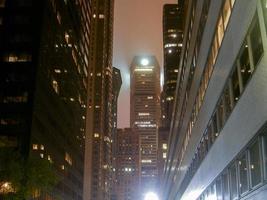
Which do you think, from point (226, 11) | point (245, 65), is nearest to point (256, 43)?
point (245, 65)

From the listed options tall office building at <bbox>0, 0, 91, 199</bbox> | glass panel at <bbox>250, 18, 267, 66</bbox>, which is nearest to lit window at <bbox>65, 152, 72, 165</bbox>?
tall office building at <bbox>0, 0, 91, 199</bbox>

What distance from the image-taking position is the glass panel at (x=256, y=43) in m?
15.0

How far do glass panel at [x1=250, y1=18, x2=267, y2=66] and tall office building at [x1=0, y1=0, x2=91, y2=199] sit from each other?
7845 centimetres

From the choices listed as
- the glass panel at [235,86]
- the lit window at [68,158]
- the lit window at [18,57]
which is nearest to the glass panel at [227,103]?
the glass panel at [235,86]

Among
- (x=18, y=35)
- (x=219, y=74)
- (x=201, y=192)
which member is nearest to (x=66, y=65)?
(x=18, y=35)

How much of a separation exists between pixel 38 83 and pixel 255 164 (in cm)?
8566

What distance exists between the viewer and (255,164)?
16406 millimetres

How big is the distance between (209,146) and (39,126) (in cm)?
7322

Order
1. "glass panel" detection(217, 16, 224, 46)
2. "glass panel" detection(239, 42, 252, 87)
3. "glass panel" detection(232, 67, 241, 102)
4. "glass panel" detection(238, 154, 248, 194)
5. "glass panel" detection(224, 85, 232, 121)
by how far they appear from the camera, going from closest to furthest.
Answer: "glass panel" detection(239, 42, 252, 87) < "glass panel" detection(238, 154, 248, 194) < "glass panel" detection(232, 67, 241, 102) < "glass panel" detection(224, 85, 232, 121) < "glass panel" detection(217, 16, 224, 46)

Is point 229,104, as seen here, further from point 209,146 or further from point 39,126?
point 39,126

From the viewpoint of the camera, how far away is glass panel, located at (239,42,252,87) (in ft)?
55.1

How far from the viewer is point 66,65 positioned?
130 meters

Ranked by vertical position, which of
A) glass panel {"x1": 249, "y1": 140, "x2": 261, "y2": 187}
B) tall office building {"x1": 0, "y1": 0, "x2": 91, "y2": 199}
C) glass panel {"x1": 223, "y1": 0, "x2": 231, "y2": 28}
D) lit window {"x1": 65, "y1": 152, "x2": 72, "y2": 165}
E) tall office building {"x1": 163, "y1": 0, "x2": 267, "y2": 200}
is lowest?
glass panel {"x1": 249, "y1": 140, "x2": 261, "y2": 187}

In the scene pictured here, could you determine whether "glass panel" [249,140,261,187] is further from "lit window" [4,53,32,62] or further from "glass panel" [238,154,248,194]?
"lit window" [4,53,32,62]
